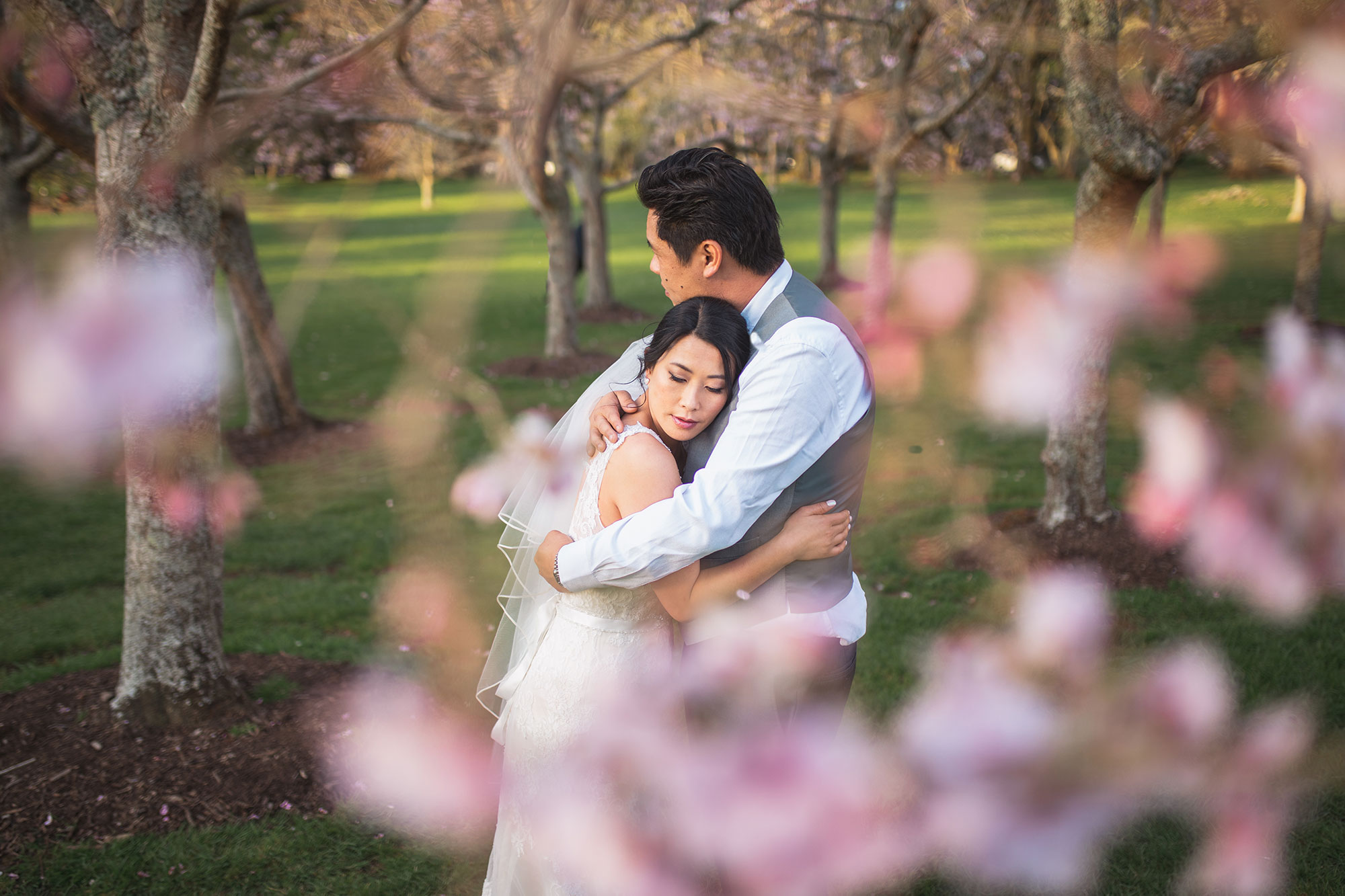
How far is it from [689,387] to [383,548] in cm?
520

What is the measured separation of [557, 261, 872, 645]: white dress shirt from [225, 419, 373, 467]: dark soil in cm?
786

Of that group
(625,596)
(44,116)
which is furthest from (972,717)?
(44,116)

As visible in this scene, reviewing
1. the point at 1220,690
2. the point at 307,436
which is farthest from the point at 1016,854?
the point at 307,436

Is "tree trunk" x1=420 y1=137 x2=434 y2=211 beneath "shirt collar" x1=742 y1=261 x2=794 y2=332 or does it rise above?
above

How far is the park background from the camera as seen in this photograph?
141 inches

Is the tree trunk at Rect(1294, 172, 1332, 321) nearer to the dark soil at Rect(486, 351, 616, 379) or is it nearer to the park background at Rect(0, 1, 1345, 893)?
the park background at Rect(0, 1, 1345, 893)

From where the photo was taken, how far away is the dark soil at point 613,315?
56.5ft

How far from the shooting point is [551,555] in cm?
252

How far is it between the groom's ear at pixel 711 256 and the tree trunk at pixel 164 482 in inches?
97.5

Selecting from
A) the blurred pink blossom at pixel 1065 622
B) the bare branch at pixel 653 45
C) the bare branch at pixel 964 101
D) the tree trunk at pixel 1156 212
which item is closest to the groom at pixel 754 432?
the bare branch at pixel 653 45

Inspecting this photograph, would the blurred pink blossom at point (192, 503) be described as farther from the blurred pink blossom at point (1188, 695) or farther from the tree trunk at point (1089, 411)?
the tree trunk at point (1089, 411)

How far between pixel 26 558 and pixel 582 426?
606 centimetres

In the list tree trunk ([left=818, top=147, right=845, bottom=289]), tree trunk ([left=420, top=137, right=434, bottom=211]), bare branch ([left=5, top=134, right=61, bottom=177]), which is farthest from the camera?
tree trunk ([left=818, top=147, right=845, bottom=289])

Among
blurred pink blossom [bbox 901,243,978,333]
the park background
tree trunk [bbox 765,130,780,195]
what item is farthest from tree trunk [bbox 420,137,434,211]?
blurred pink blossom [bbox 901,243,978,333]
